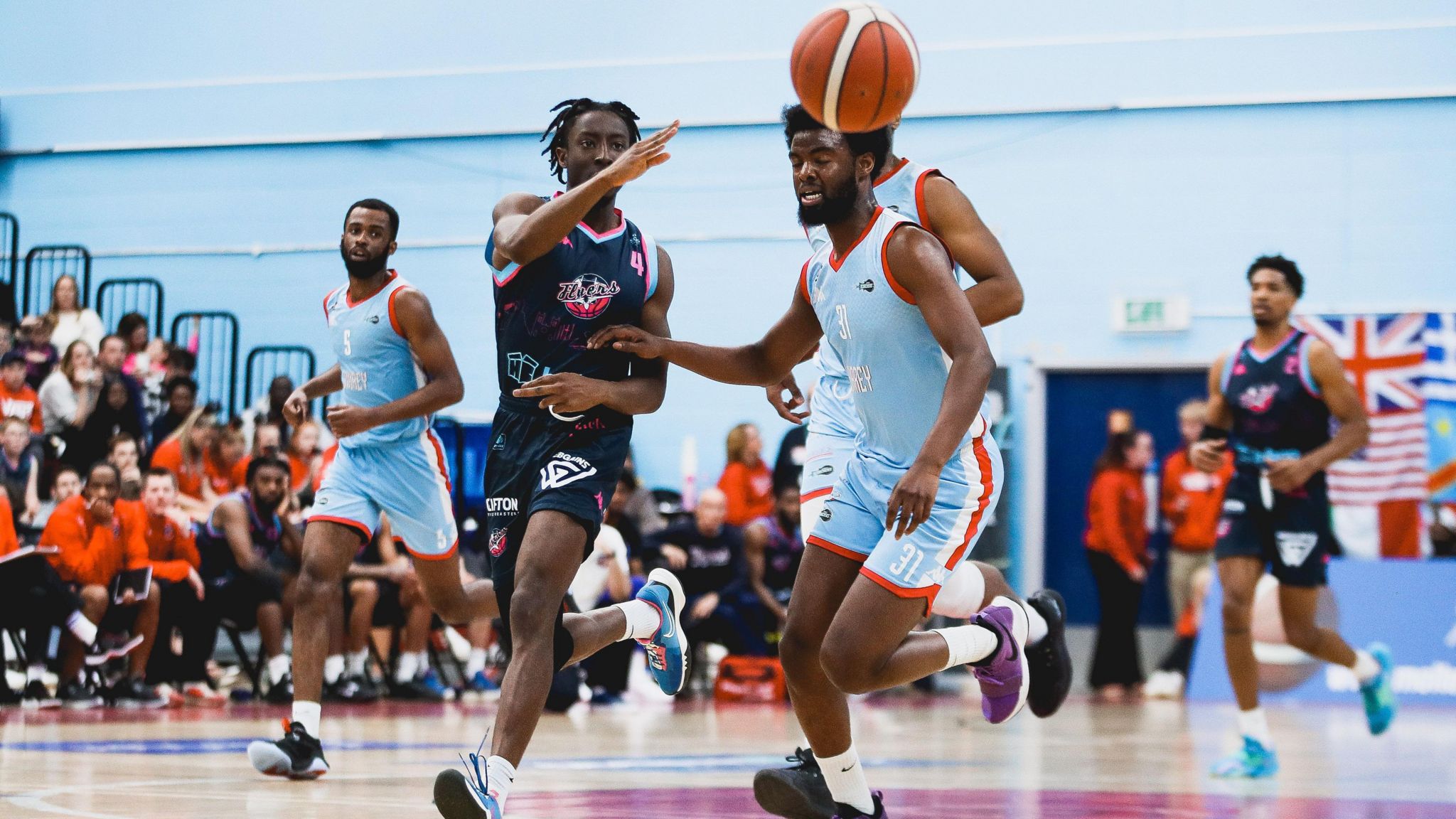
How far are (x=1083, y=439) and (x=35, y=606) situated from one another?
8.84 meters

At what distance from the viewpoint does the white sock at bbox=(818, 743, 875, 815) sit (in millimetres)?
4605

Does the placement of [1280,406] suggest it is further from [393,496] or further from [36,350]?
[36,350]

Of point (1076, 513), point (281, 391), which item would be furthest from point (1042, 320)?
point (281, 391)

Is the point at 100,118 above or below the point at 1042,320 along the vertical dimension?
above

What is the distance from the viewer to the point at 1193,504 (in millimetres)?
13750

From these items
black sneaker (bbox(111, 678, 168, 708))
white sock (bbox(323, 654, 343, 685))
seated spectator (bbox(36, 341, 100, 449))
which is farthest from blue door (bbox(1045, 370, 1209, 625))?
seated spectator (bbox(36, 341, 100, 449))

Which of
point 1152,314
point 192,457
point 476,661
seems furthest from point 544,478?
point 1152,314

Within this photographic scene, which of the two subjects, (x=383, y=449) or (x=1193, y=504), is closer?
(x=383, y=449)

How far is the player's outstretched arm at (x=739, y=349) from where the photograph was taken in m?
4.94

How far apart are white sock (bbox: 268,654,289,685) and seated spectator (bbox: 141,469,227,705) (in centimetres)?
39

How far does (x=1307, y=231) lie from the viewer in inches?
575

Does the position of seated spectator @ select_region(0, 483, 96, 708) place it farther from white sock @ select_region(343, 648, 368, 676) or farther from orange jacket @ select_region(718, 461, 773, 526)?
orange jacket @ select_region(718, 461, 773, 526)

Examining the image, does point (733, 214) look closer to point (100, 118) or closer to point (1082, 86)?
point (1082, 86)

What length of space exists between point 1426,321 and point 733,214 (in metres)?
6.08
